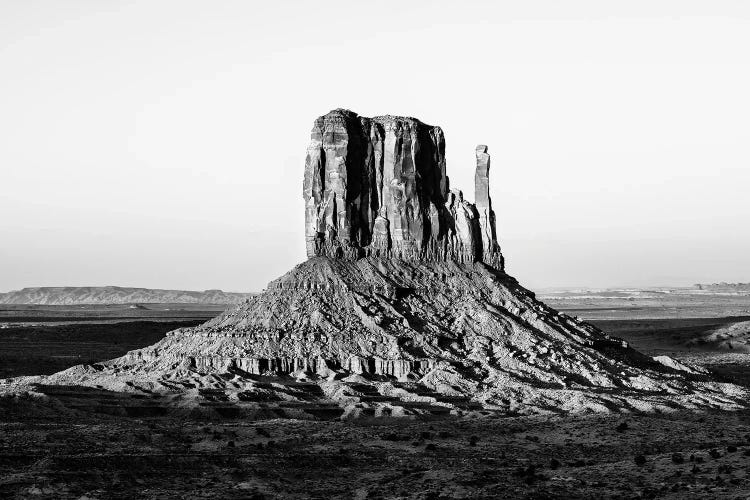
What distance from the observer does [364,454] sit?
2231 inches

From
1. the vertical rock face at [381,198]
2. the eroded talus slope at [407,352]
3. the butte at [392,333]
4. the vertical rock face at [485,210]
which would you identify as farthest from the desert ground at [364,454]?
the vertical rock face at [485,210]

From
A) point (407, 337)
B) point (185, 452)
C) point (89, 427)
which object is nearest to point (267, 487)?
point (185, 452)

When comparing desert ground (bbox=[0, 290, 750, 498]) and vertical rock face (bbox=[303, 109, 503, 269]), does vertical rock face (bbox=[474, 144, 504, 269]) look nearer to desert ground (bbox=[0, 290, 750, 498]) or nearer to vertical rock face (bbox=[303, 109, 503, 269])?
vertical rock face (bbox=[303, 109, 503, 269])

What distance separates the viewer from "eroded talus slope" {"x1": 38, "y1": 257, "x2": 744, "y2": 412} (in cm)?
7319

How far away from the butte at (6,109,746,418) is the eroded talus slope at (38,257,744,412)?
0.37 ft

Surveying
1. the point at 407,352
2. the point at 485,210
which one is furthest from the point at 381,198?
the point at 407,352

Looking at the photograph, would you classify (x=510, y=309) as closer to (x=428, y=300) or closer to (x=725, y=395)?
(x=428, y=300)

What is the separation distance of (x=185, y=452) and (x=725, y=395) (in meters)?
38.6

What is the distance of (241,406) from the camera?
6862 centimetres

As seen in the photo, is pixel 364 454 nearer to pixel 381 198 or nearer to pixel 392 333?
pixel 392 333

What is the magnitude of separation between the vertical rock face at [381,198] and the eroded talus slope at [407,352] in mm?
1324

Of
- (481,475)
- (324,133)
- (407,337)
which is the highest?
(324,133)

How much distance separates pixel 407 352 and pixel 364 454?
2111 cm

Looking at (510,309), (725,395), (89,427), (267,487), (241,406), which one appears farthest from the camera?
(510,309)
